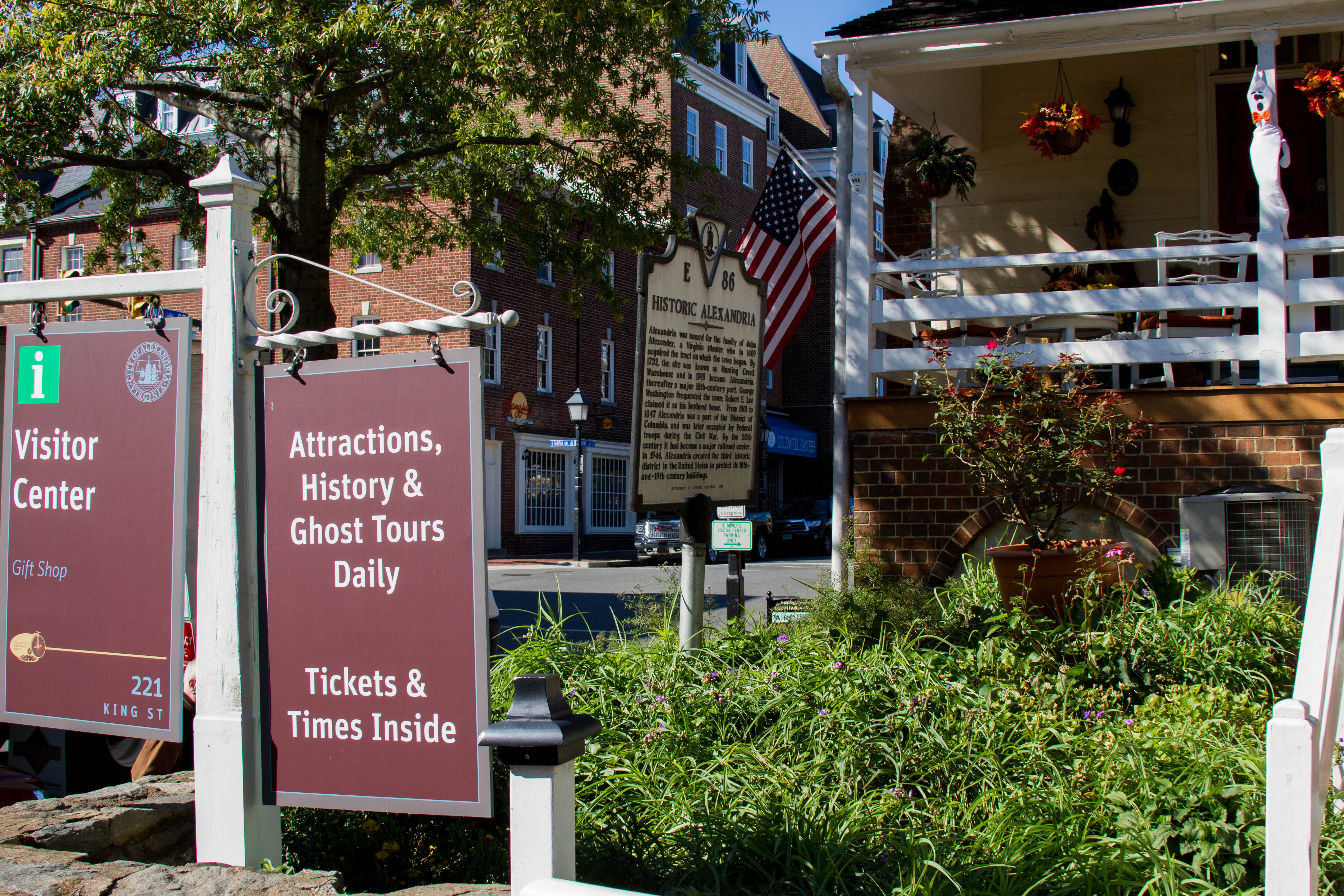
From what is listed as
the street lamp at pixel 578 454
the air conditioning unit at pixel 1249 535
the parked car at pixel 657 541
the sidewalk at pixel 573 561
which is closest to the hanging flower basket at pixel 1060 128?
the air conditioning unit at pixel 1249 535

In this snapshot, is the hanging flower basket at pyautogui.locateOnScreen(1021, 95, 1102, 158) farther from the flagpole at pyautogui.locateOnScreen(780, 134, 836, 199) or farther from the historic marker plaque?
the historic marker plaque

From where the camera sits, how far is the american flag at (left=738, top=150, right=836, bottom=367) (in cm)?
975

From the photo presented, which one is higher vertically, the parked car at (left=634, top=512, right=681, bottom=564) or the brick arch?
the brick arch

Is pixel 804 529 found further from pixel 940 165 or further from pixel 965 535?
pixel 965 535

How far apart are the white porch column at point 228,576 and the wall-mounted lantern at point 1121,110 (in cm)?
916

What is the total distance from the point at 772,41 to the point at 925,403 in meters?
42.5

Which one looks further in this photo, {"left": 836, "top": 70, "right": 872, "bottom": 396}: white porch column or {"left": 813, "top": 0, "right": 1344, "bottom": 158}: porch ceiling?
{"left": 836, "top": 70, "right": 872, "bottom": 396}: white porch column

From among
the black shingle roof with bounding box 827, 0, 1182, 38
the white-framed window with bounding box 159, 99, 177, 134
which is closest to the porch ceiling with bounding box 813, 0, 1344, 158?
the black shingle roof with bounding box 827, 0, 1182, 38

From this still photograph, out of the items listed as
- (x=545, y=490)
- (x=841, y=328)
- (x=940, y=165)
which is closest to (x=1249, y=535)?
(x=841, y=328)

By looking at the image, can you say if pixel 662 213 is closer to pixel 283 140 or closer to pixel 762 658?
pixel 283 140

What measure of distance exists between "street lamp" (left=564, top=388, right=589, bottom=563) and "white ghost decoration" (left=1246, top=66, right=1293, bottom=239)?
17.9 m

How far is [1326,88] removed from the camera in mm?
8938

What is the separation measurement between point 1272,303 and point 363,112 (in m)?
11.2

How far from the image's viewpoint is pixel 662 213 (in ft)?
48.6
